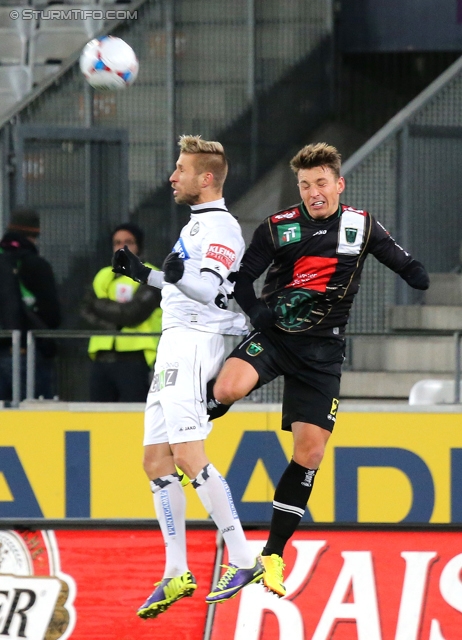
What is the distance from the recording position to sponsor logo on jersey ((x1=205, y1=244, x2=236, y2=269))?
5906 millimetres

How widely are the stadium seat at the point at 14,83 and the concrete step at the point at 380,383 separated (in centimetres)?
514

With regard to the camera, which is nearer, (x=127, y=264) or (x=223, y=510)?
(x=127, y=264)

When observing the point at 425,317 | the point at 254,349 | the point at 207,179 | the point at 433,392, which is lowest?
the point at 433,392

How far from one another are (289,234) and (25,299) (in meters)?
2.64

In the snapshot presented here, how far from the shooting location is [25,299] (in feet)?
27.0

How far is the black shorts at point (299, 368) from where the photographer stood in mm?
6203

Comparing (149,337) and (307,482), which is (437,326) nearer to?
(149,337)

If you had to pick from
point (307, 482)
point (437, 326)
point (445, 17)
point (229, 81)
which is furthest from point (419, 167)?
point (307, 482)

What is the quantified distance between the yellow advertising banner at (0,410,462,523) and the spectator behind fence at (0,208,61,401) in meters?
0.24

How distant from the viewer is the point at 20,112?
9789mm

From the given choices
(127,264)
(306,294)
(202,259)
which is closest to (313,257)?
(306,294)

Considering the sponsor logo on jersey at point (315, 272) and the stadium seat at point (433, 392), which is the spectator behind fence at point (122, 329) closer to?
the stadium seat at point (433, 392)

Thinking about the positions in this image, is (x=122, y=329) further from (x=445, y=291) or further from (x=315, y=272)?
(x=445, y=291)

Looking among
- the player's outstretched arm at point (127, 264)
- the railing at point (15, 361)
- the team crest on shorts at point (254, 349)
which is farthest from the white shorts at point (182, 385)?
the railing at point (15, 361)
